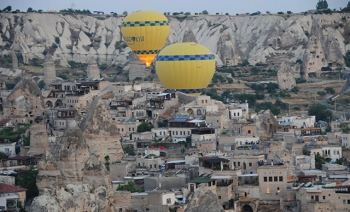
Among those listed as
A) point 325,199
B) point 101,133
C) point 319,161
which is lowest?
point 325,199

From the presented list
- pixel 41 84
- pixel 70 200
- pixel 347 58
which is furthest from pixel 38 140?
pixel 347 58

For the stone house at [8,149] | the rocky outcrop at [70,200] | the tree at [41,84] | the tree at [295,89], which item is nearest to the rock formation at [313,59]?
the tree at [295,89]

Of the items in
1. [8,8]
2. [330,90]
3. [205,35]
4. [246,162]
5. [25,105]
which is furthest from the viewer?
[8,8]

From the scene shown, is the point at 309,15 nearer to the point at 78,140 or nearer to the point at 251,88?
the point at 251,88

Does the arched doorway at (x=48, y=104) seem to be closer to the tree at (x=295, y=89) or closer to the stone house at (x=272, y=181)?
the tree at (x=295, y=89)

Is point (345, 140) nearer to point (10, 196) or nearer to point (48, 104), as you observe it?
point (48, 104)

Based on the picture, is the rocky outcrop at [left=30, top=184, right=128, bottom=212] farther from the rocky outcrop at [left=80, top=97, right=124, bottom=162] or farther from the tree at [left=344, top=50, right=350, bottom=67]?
the tree at [left=344, top=50, right=350, bottom=67]
